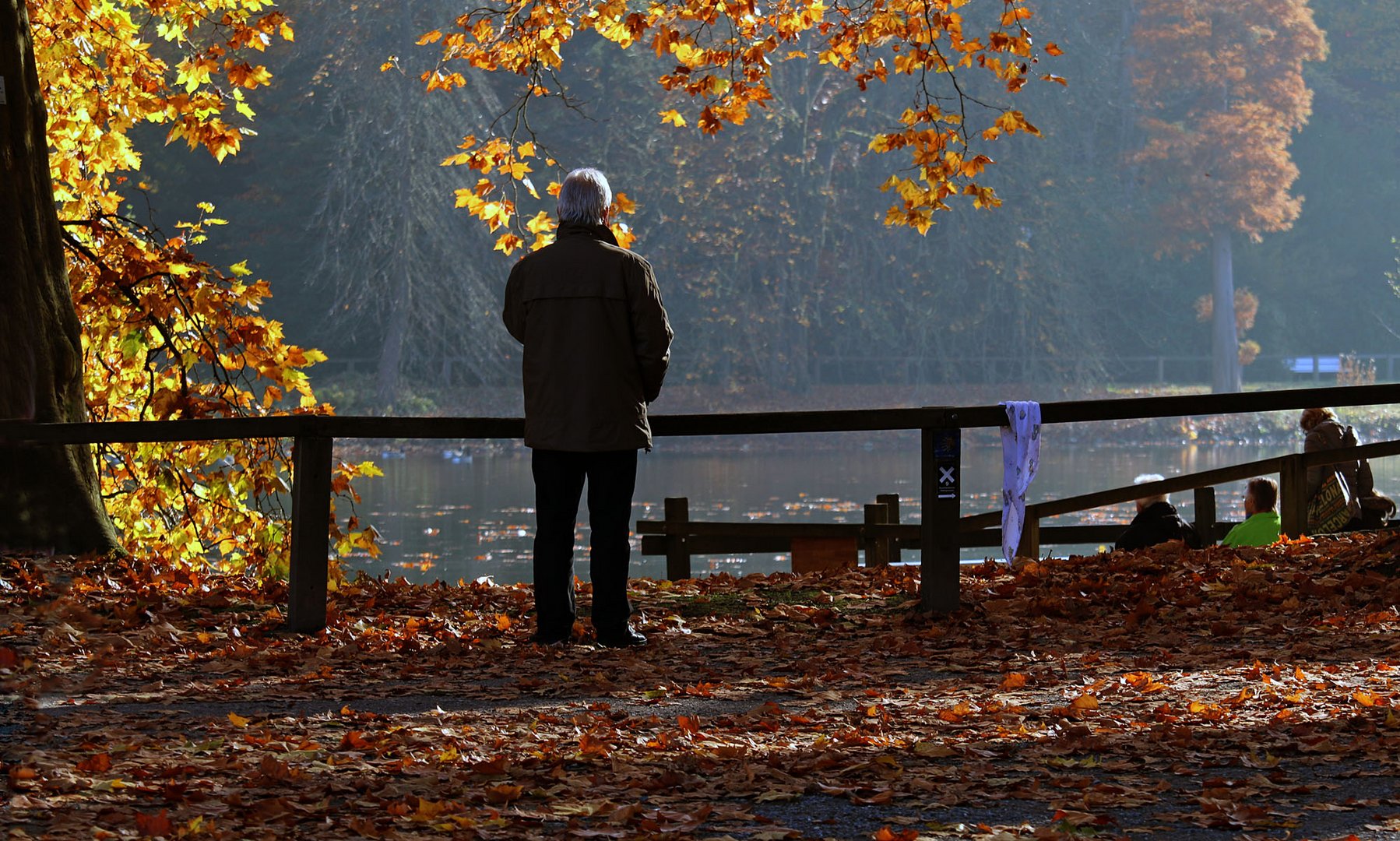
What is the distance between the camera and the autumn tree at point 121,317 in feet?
27.4

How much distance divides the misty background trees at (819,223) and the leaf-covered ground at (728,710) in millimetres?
33072

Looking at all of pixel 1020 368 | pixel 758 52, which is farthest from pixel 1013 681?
pixel 1020 368

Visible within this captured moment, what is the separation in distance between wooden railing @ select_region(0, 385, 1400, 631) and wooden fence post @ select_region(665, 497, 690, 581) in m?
3.32

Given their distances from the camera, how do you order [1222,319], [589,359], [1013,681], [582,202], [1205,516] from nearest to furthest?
[1013,681] < [589,359] < [582,202] < [1205,516] < [1222,319]

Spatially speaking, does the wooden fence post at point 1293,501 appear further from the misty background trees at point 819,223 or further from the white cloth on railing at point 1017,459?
the misty background trees at point 819,223

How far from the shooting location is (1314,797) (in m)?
4.39

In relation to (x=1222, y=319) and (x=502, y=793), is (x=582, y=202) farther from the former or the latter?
(x=1222, y=319)

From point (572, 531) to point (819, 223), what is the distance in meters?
43.8

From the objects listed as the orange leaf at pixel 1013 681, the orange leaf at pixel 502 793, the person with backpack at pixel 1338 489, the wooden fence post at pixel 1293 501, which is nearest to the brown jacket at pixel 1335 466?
the person with backpack at pixel 1338 489

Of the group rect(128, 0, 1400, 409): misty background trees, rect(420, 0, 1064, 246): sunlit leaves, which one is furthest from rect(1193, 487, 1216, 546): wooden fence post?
rect(128, 0, 1400, 409): misty background trees

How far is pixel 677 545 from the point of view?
10812 mm

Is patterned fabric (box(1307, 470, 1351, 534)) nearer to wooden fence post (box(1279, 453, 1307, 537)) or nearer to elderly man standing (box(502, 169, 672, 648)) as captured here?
wooden fence post (box(1279, 453, 1307, 537))

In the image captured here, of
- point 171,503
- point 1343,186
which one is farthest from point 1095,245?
point 171,503

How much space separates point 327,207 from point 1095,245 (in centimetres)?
2956
